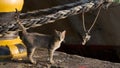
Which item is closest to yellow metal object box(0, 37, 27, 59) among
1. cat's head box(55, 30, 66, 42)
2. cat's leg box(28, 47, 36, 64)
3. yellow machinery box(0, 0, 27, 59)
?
yellow machinery box(0, 0, 27, 59)

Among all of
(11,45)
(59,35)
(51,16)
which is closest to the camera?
(59,35)

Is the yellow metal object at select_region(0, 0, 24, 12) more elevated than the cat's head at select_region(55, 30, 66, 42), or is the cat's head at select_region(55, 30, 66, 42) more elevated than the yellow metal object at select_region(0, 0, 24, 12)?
the yellow metal object at select_region(0, 0, 24, 12)

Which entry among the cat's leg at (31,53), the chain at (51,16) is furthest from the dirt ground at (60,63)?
the chain at (51,16)

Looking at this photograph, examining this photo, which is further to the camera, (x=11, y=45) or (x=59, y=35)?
(x=11, y=45)

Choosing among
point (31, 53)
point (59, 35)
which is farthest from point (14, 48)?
point (59, 35)

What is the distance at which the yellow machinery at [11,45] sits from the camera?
6.23 ft

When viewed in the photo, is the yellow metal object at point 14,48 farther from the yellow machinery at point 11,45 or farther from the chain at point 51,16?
the chain at point 51,16

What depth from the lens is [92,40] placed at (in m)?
3.30

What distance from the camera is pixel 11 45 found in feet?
6.41

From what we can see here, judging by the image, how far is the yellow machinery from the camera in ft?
6.23

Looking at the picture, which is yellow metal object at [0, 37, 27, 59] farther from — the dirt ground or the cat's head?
the cat's head

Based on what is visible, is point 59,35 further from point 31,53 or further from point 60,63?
point 60,63

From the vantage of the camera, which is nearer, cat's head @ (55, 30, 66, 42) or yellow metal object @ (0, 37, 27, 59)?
cat's head @ (55, 30, 66, 42)

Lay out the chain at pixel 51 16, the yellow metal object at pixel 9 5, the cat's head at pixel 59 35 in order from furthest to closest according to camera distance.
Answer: the yellow metal object at pixel 9 5, the chain at pixel 51 16, the cat's head at pixel 59 35
